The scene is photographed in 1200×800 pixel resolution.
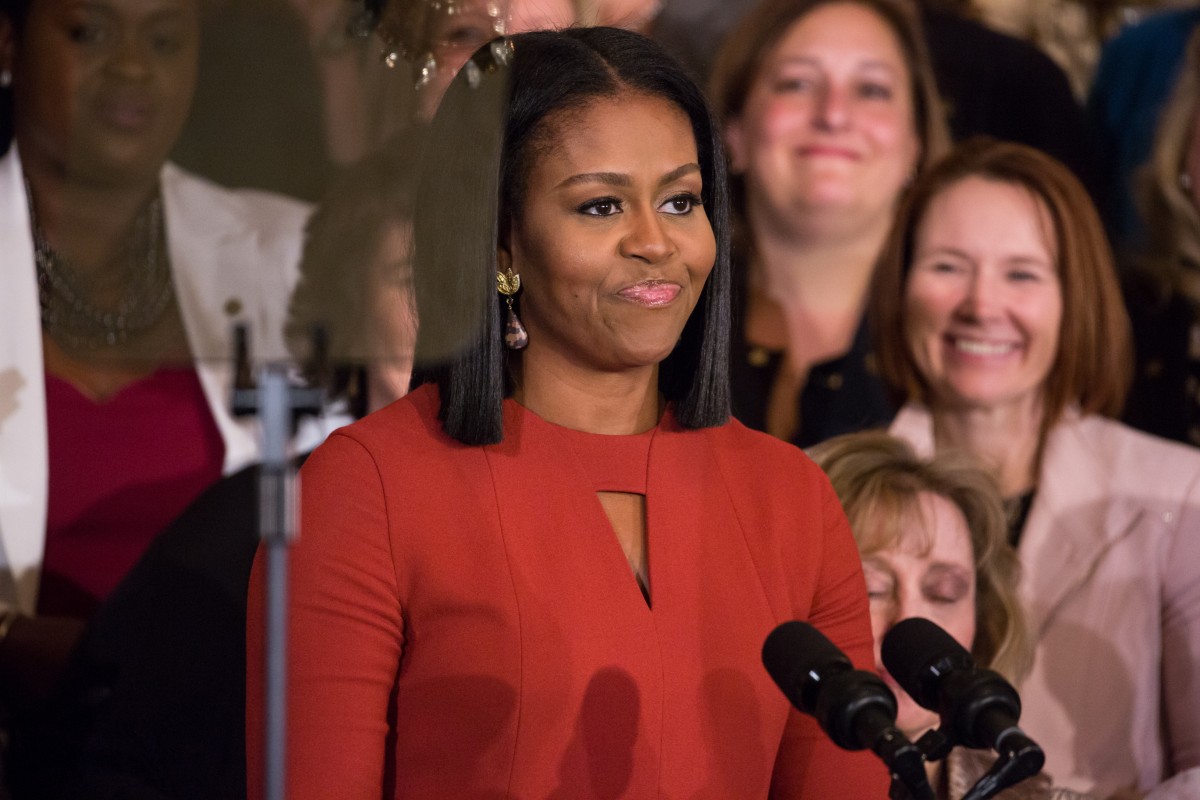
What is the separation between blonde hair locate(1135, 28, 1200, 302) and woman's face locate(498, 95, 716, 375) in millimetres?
1946

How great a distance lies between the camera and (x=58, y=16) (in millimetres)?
2357

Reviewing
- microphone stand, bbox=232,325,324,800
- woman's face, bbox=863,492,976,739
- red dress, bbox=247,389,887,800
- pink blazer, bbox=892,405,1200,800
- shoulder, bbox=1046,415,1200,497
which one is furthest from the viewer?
shoulder, bbox=1046,415,1200,497

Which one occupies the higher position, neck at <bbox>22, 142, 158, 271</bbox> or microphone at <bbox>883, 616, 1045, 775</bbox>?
neck at <bbox>22, 142, 158, 271</bbox>

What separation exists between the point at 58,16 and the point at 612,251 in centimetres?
127

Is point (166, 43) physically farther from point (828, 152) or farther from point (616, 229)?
point (828, 152)

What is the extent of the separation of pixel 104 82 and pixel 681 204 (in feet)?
3.98

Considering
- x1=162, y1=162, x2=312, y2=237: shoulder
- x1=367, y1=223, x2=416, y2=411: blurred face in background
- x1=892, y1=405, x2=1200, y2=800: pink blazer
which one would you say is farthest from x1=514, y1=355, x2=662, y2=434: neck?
x1=892, y1=405, x2=1200, y2=800: pink blazer

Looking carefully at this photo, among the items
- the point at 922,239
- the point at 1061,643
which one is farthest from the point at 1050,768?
the point at 922,239

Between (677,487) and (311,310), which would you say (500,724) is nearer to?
(677,487)

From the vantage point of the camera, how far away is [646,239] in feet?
5.17

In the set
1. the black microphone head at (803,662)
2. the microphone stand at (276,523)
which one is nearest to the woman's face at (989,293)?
the black microphone head at (803,662)

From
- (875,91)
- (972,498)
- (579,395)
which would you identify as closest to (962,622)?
(972,498)

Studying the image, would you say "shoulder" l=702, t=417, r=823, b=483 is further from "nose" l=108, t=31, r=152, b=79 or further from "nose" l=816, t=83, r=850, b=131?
"nose" l=816, t=83, r=850, b=131

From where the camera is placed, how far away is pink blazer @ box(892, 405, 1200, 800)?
8.59 ft
